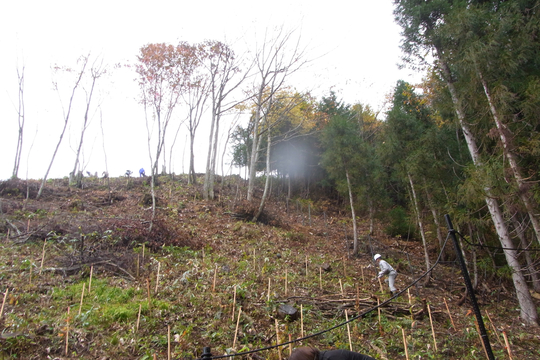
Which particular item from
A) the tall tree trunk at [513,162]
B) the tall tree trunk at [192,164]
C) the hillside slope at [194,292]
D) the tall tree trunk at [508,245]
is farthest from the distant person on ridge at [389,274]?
the tall tree trunk at [192,164]

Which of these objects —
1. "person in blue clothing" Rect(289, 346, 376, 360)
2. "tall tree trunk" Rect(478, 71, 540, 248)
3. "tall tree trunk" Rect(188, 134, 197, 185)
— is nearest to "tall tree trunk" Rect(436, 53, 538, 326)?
"tall tree trunk" Rect(478, 71, 540, 248)

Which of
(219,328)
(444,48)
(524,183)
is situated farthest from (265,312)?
(444,48)

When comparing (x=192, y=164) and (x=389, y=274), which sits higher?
(x=192, y=164)

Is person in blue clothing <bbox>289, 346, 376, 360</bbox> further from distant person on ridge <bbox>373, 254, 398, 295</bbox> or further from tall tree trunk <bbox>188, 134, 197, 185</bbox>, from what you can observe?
tall tree trunk <bbox>188, 134, 197, 185</bbox>

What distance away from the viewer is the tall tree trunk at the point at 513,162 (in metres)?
7.13

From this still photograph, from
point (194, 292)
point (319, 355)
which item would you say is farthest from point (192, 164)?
point (319, 355)

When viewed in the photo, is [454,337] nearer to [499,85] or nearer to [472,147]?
[472,147]

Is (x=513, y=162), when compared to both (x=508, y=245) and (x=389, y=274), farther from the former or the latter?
(x=389, y=274)

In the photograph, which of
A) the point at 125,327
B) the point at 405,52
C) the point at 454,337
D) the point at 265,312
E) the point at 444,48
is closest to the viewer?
the point at 125,327

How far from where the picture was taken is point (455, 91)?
9375 millimetres

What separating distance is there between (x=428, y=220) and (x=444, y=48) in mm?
7595

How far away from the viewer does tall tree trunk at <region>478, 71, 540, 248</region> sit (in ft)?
23.4

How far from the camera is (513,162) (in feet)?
24.4

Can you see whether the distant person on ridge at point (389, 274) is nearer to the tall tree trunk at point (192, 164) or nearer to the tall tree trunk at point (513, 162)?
the tall tree trunk at point (513, 162)
